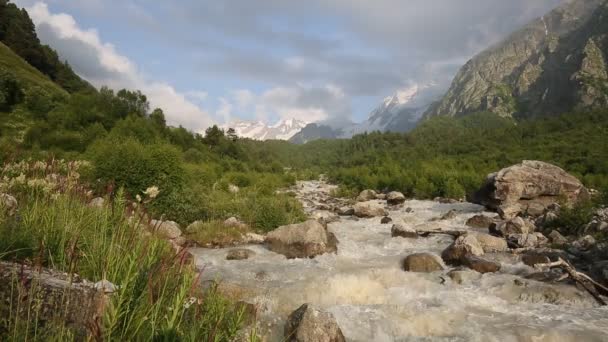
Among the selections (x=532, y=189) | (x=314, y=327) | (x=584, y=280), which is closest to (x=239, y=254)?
(x=314, y=327)

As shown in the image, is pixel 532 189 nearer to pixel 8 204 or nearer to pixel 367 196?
pixel 367 196

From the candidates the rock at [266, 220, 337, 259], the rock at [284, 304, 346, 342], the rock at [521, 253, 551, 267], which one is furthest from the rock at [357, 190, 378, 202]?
the rock at [284, 304, 346, 342]

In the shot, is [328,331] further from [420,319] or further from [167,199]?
[167,199]

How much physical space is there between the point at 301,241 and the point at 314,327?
863cm

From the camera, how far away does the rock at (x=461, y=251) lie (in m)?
14.2

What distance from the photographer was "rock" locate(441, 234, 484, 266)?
14.2 metres

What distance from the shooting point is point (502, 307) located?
32.4ft

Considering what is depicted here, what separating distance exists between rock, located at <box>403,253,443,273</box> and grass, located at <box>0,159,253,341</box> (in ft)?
31.0

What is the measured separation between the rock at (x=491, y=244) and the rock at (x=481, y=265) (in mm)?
2775

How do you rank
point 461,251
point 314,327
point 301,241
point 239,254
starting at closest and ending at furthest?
point 314,327 < point 461,251 < point 239,254 < point 301,241

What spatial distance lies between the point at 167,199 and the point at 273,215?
18.5ft

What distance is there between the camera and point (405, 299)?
1030 cm

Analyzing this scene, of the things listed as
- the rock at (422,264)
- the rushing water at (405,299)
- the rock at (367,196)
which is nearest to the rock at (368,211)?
the rushing water at (405,299)

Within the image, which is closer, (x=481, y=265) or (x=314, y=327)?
(x=314, y=327)
